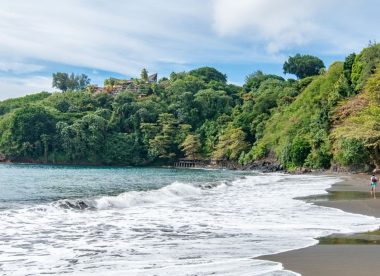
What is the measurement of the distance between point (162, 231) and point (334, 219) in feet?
18.6

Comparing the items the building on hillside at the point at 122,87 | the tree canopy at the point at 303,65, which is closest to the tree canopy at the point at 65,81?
the building on hillside at the point at 122,87

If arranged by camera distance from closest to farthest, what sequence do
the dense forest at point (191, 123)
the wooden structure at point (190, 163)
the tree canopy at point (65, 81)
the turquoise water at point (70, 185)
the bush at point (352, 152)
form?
the turquoise water at point (70, 185) < the bush at point (352, 152) < the dense forest at point (191, 123) < the wooden structure at point (190, 163) < the tree canopy at point (65, 81)

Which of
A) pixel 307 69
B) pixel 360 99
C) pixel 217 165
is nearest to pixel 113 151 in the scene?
pixel 217 165

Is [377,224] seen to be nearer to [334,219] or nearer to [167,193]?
[334,219]

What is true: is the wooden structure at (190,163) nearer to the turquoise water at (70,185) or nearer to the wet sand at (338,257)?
the turquoise water at (70,185)

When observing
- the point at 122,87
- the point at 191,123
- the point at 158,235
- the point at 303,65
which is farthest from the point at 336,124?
the point at 122,87

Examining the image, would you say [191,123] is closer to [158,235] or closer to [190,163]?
[190,163]

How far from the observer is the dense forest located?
64000 millimetres

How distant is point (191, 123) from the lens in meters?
102

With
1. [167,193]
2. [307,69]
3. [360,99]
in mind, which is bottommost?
[167,193]

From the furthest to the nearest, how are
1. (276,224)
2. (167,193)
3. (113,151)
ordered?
(113,151) → (167,193) → (276,224)

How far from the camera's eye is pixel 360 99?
46156mm

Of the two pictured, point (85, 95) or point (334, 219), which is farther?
point (85, 95)

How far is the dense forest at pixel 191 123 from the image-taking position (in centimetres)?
6400
